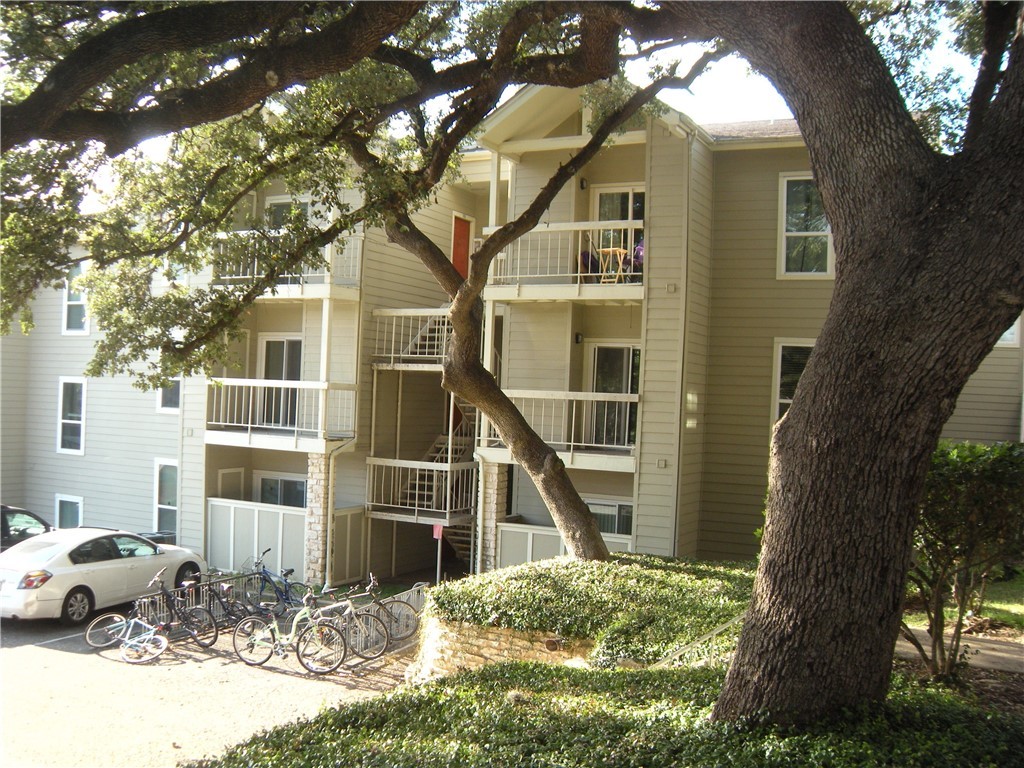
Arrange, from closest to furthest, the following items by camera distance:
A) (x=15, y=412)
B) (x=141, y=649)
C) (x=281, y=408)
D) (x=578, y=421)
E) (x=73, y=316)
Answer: (x=141, y=649) → (x=578, y=421) → (x=281, y=408) → (x=73, y=316) → (x=15, y=412)

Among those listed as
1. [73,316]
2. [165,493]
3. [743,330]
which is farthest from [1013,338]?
[73,316]

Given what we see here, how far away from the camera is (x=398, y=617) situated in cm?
1399

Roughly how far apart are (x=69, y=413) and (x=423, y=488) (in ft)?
34.8

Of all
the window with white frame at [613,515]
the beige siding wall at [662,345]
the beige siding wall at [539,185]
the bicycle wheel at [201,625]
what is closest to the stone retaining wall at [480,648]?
the bicycle wheel at [201,625]

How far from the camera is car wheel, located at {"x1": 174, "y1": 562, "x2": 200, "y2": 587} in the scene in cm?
1681

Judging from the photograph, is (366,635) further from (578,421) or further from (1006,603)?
(1006,603)

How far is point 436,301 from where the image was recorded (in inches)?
843

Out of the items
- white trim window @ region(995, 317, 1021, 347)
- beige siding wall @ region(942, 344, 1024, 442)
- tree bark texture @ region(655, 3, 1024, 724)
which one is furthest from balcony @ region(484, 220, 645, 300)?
tree bark texture @ region(655, 3, 1024, 724)

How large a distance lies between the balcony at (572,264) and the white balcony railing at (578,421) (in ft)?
6.37

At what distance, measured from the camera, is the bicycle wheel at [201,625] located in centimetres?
1362

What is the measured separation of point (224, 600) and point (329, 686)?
3.58m

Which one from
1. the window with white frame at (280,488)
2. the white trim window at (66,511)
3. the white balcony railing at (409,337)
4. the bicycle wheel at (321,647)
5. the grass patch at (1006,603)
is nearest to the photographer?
the grass patch at (1006,603)

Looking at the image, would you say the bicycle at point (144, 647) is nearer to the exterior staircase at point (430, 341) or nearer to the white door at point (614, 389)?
the exterior staircase at point (430, 341)

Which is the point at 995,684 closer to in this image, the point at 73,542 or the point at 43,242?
the point at 43,242
